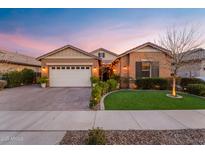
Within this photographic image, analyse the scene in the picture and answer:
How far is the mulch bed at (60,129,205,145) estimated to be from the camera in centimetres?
406

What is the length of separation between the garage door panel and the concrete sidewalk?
1079cm

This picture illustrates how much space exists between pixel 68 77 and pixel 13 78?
20.2ft

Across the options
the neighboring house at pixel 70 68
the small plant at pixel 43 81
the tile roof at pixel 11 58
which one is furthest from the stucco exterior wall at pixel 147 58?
the tile roof at pixel 11 58

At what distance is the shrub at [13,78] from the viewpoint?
17141 millimetres

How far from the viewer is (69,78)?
17.9m

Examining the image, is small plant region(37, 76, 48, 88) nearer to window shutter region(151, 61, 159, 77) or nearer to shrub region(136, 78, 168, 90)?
shrub region(136, 78, 168, 90)

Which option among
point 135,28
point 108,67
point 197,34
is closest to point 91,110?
point 197,34

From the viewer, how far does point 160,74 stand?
54.4 feet

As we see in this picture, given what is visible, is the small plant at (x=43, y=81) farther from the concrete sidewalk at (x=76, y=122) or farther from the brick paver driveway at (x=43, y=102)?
the concrete sidewalk at (x=76, y=122)

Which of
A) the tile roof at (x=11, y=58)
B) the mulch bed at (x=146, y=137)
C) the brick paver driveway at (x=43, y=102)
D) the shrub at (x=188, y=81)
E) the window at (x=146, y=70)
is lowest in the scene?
the mulch bed at (x=146, y=137)

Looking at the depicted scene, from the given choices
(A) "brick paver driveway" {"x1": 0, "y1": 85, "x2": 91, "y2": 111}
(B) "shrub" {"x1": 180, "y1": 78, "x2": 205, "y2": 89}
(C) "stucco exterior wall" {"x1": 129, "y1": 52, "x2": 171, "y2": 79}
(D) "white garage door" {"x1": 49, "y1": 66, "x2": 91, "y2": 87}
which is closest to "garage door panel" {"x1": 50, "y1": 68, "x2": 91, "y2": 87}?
(D) "white garage door" {"x1": 49, "y1": 66, "x2": 91, "y2": 87}

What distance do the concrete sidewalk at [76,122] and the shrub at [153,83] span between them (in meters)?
8.18
